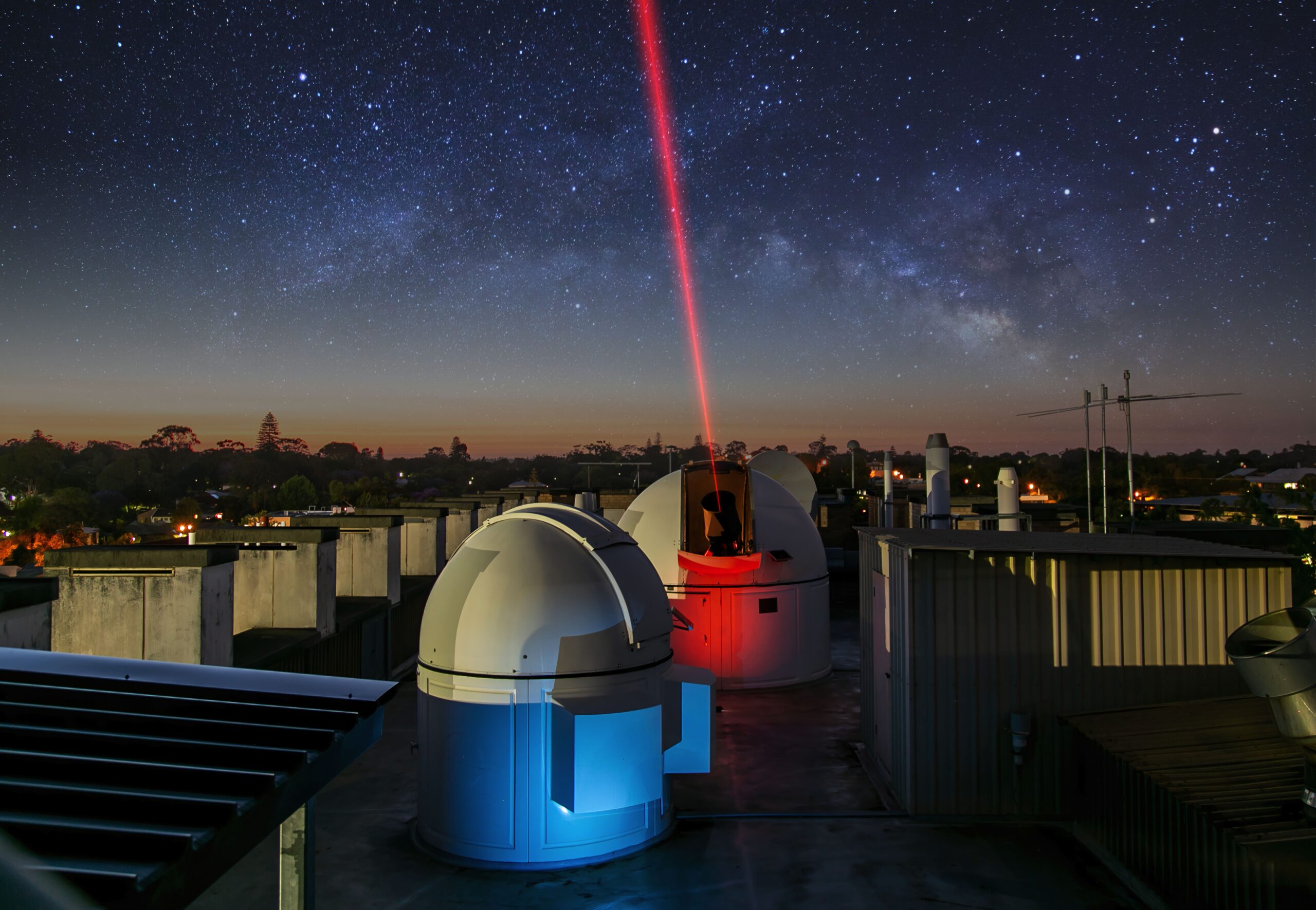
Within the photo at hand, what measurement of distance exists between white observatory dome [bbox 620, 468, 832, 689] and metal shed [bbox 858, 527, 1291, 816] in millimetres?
6252

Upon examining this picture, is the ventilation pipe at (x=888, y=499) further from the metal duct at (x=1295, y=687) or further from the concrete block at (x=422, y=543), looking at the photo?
the metal duct at (x=1295, y=687)

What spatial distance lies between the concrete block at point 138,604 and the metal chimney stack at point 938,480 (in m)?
11.9

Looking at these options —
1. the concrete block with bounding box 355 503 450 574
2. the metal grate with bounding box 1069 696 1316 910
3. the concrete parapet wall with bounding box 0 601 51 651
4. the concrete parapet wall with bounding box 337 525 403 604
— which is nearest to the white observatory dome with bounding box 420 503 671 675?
the concrete parapet wall with bounding box 0 601 51 651

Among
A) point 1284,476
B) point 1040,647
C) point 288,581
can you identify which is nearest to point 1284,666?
point 1040,647

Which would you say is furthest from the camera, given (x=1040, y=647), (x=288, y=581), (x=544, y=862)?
(x=288, y=581)

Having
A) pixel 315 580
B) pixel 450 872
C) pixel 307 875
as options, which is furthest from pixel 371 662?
pixel 307 875

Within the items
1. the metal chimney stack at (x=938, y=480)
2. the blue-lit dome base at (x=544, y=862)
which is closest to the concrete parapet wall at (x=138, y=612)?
the blue-lit dome base at (x=544, y=862)

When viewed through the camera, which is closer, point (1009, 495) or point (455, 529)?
point (1009, 495)

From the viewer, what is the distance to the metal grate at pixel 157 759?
2.71 metres

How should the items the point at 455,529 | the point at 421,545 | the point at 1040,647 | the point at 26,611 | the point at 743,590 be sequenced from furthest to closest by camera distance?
the point at 455,529 → the point at 421,545 → the point at 743,590 → the point at 1040,647 → the point at 26,611

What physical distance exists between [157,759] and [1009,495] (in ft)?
52.5

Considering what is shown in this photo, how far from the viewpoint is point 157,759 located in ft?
11.3

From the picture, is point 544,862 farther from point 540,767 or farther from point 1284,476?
point 1284,476

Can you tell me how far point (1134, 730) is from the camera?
8695mm
